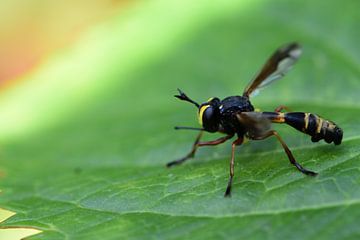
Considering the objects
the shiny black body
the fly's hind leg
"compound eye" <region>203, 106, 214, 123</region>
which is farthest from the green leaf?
"compound eye" <region>203, 106, 214, 123</region>

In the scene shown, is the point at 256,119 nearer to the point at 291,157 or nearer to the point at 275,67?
the point at 291,157

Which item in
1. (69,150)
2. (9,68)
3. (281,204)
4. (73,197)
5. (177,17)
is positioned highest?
(9,68)

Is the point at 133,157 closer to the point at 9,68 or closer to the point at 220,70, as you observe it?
the point at 220,70

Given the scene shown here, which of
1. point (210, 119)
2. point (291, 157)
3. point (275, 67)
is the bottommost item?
point (291, 157)

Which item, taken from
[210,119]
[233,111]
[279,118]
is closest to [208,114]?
[210,119]

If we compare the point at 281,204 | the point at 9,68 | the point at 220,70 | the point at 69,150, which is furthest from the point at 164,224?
the point at 9,68

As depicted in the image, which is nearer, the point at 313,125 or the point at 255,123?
the point at 255,123
